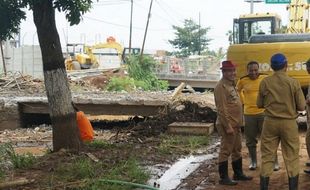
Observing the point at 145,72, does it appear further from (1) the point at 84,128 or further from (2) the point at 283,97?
(2) the point at 283,97

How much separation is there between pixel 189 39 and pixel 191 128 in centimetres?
5795

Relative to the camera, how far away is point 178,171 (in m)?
8.04

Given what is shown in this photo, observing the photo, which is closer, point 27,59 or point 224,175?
point 224,175

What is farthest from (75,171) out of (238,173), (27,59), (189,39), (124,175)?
(189,39)

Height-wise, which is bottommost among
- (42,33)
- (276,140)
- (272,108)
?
(276,140)

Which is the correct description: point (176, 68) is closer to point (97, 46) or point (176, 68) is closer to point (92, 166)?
point (97, 46)

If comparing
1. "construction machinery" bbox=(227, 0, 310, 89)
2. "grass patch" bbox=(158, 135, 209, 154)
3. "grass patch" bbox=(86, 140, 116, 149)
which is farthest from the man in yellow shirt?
"construction machinery" bbox=(227, 0, 310, 89)

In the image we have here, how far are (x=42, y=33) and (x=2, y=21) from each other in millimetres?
668

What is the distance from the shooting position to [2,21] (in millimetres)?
8281

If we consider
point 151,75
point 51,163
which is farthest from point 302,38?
point 151,75

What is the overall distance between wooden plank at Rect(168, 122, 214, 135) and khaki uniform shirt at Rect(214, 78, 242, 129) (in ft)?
14.8

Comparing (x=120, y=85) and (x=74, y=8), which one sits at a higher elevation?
(x=74, y=8)

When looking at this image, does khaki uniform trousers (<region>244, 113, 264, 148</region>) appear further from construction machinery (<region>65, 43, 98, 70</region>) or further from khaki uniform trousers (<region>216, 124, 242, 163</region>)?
construction machinery (<region>65, 43, 98, 70</region>)

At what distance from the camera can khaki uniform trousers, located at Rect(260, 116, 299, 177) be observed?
6.22 m
